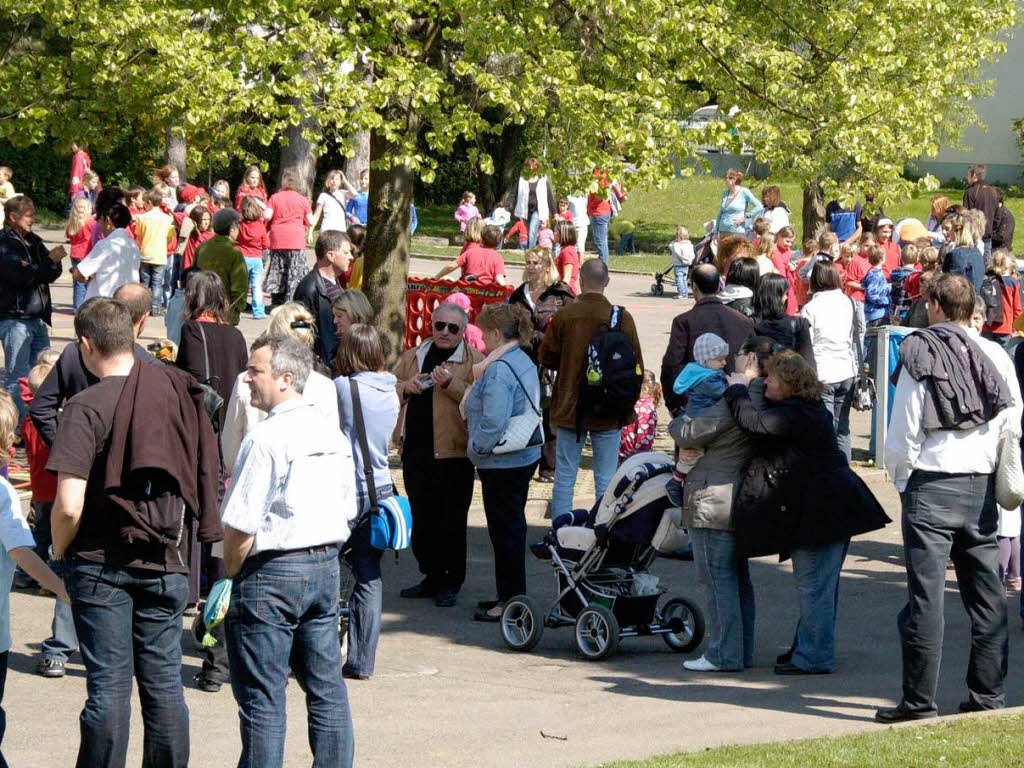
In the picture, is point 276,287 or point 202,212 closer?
point 202,212

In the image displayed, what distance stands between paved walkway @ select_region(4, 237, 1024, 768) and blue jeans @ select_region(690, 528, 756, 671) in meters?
0.14

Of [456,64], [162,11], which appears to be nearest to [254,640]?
[456,64]

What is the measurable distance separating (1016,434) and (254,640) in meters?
3.71

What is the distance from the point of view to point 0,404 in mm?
5855

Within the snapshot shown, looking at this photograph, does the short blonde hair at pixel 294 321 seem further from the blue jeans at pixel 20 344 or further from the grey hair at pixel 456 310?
the blue jeans at pixel 20 344

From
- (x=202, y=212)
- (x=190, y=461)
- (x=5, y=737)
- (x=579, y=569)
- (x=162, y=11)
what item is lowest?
(x=5, y=737)

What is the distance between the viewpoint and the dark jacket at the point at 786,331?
10367 mm

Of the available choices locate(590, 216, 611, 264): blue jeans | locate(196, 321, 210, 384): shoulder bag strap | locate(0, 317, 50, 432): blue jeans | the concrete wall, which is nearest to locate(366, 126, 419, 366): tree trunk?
locate(0, 317, 50, 432): blue jeans

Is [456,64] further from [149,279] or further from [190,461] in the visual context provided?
[149,279]

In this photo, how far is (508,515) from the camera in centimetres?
910

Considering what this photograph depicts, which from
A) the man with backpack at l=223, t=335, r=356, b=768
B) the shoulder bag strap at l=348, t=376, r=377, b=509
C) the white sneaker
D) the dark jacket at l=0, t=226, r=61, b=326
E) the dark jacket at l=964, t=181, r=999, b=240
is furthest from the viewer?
the dark jacket at l=964, t=181, r=999, b=240

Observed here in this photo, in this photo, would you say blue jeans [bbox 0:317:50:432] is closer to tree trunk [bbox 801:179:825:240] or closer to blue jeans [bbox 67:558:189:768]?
blue jeans [bbox 67:558:189:768]

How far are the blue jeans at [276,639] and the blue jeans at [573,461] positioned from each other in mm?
4720

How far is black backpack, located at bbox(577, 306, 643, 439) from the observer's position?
33.6ft
